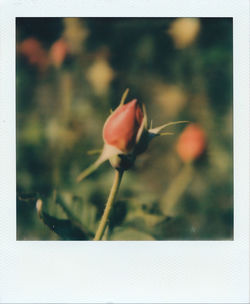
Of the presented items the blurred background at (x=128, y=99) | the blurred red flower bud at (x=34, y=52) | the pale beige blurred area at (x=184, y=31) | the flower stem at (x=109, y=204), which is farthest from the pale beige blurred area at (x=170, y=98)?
the blurred red flower bud at (x=34, y=52)

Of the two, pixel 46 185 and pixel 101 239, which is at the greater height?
pixel 46 185

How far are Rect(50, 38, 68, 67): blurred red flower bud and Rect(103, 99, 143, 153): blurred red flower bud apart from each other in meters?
0.23

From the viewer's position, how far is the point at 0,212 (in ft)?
4.28

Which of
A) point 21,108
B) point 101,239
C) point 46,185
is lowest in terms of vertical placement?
point 101,239

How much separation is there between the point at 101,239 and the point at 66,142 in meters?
0.31

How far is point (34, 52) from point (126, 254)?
674 mm

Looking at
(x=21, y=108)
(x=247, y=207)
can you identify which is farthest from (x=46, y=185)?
(x=247, y=207)

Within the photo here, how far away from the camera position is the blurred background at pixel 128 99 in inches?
50.6

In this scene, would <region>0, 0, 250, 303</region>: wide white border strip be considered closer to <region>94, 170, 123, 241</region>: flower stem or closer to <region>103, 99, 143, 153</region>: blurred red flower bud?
<region>94, 170, 123, 241</region>: flower stem

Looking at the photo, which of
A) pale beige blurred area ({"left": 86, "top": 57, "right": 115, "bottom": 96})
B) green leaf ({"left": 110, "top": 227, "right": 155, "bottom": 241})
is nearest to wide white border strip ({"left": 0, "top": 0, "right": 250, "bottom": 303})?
green leaf ({"left": 110, "top": 227, "right": 155, "bottom": 241})

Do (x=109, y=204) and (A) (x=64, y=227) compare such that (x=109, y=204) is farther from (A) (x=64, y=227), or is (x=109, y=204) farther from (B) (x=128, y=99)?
(B) (x=128, y=99)

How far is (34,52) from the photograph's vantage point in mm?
1297

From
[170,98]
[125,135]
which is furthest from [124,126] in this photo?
[170,98]
